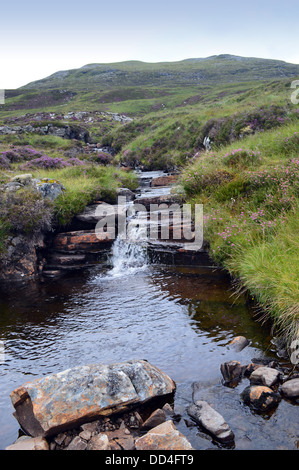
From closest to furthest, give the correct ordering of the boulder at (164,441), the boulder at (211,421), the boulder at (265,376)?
the boulder at (164,441) → the boulder at (211,421) → the boulder at (265,376)

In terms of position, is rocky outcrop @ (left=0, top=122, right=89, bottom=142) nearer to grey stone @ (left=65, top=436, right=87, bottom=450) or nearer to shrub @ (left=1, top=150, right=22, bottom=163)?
shrub @ (left=1, top=150, right=22, bottom=163)

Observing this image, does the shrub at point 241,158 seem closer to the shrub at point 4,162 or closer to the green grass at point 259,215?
the green grass at point 259,215

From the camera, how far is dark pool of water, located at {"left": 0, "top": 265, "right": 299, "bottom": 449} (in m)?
4.67

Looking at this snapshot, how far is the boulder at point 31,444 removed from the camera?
162 inches

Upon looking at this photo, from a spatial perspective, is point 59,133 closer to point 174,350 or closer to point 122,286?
point 122,286

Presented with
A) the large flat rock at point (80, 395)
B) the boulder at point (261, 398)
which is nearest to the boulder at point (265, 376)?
the boulder at point (261, 398)

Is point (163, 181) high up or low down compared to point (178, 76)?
down

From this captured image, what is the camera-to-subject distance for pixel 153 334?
7.14 meters

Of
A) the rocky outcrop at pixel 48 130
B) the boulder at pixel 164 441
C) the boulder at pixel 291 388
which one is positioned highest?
the rocky outcrop at pixel 48 130

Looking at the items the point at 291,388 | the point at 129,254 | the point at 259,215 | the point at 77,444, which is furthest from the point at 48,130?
the point at 291,388

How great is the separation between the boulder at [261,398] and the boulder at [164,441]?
1.26 metres

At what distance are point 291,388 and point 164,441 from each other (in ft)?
6.59

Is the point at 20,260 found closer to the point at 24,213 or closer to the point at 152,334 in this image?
the point at 24,213
